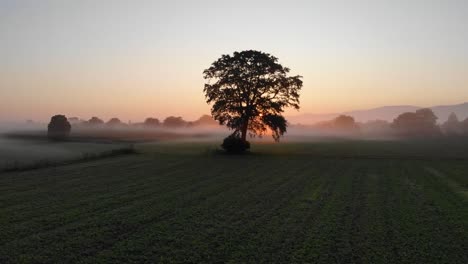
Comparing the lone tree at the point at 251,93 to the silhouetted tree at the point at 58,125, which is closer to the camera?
the lone tree at the point at 251,93

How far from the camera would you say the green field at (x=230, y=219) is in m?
10.9

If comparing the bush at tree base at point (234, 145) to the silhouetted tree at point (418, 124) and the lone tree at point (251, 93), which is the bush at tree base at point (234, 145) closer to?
the lone tree at point (251, 93)

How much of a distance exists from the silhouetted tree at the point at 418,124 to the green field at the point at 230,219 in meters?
153

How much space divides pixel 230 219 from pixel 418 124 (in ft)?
590

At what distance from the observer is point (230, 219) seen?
14969 mm

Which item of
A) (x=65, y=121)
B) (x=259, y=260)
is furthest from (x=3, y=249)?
(x=65, y=121)

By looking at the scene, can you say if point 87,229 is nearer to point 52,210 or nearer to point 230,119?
point 52,210

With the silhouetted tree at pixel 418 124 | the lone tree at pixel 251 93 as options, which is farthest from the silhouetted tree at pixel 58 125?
the silhouetted tree at pixel 418 124

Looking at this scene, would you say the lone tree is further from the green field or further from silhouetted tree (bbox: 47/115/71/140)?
silhouetted tree (bbox: 47/115/71/140)

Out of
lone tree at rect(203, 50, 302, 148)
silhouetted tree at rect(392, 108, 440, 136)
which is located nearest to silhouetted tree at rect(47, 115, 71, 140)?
lone tree at rect(203, 50, 302, 148)

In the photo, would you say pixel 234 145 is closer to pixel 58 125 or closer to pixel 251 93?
pixel 251 93

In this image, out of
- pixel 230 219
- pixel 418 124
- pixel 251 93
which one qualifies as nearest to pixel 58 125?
pixel 251 93

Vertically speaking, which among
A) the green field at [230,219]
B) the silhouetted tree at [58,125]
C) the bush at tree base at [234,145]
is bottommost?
the green field at [230,219]

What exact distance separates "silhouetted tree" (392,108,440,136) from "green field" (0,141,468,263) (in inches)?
6042
